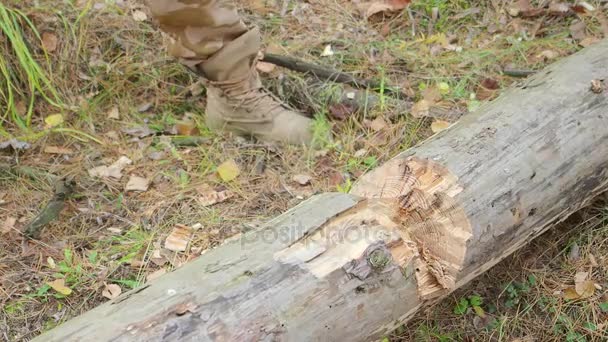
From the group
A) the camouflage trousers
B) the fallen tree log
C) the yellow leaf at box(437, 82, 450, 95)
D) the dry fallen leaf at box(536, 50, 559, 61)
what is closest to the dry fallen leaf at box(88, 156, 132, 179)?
the camouflage trousers

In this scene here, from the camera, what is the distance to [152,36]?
3936 millimetres

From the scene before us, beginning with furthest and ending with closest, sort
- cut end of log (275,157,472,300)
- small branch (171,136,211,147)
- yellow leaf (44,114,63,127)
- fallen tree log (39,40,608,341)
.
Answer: yellow leaf (44,114,63,127), small branch (171,136,211,147), cut end of log (275,157,472,300), fallen tree log (39,40,608,341)

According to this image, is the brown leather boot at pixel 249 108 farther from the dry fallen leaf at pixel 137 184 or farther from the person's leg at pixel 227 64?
the dry fallen leaf at pixel 137 184

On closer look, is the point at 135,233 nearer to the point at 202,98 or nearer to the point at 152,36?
the point at 202,98

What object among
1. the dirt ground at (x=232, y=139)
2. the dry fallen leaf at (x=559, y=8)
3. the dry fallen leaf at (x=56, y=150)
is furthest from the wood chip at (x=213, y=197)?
the dry fallen leaf at (x=559, y=8)

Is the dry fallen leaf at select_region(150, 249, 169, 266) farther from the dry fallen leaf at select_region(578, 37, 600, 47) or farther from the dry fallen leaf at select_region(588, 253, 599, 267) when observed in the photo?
the dry fallen leaf at select_region(578, 37, 600, 47)

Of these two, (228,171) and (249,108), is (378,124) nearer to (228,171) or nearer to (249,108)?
(249,108)

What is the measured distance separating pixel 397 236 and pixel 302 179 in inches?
46.8

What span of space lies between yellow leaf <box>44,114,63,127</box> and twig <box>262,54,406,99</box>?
119 centimetres

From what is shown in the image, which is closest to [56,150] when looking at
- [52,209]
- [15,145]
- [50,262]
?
[15,145]

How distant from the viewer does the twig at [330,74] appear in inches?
139

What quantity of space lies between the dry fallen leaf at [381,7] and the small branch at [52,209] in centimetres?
213

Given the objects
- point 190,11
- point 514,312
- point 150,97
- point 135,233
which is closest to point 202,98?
point 150,97

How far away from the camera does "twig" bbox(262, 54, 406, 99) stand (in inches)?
139
